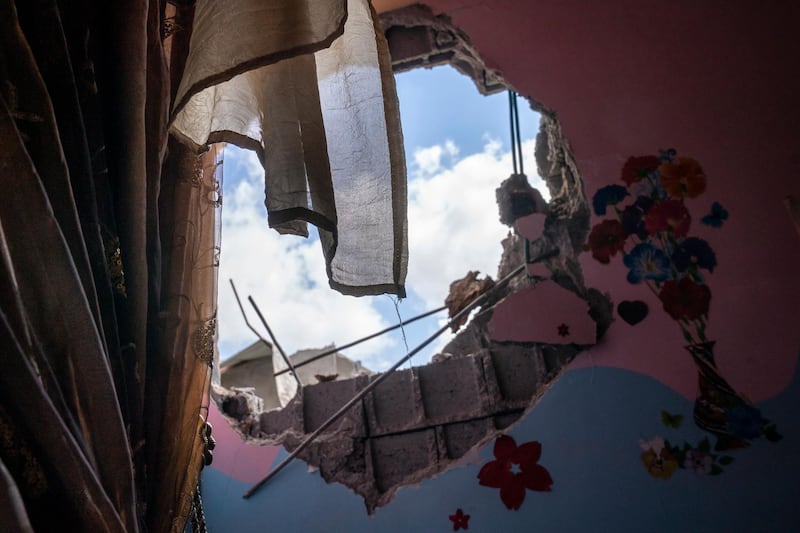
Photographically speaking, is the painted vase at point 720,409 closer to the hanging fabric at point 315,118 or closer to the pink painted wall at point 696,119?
the pink painted wall at point 696,119

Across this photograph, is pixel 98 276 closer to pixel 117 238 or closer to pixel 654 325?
pixel 117 238

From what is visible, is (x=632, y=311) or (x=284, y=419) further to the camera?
(x=284, y=419)

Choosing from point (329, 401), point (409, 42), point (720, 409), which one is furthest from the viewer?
point (409, 42)

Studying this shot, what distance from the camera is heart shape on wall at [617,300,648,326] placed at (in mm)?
2986

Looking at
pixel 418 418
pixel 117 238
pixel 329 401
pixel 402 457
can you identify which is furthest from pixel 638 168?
pixel 117 238

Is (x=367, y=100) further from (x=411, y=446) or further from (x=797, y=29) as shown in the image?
(x=797, y=29)

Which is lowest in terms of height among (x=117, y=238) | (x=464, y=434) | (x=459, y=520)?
(x=459, y=520)

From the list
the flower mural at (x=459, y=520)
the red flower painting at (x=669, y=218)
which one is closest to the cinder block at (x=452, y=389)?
the flower mural at (x=459, y=520)

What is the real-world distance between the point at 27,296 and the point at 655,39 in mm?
3515

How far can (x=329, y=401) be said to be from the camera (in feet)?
12.0

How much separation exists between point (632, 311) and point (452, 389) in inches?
43.5

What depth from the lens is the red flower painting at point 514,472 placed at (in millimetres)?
2830

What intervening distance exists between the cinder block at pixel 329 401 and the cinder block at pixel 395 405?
9 cm

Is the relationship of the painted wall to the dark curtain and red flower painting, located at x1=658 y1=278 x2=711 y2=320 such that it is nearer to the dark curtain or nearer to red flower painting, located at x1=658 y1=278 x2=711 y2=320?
red flower painting, located at x1=658 y1=278 x2=711 y2=320
